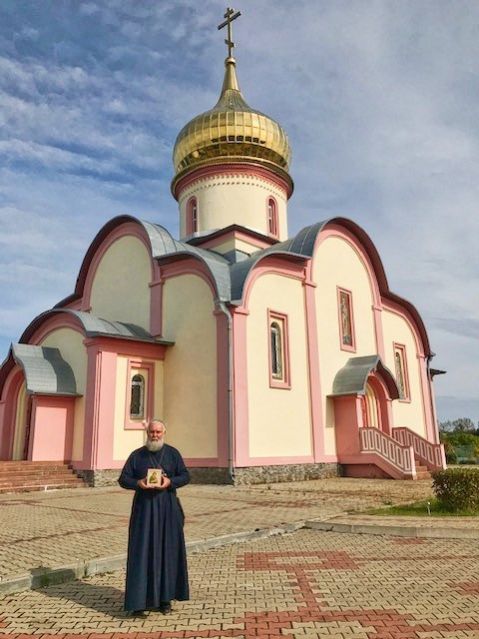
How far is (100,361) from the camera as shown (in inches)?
513

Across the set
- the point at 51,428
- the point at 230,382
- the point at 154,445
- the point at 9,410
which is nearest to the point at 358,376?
the point at 230,382

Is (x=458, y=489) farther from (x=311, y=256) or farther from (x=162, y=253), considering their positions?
(x=162, y=253)

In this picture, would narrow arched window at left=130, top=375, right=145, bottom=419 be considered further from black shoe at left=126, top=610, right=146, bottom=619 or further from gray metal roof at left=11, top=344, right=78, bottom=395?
black shoe at left=126, top=610, right=146, bottom=619

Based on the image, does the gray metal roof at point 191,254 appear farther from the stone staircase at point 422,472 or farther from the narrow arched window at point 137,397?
the stone staircase at point 422,472

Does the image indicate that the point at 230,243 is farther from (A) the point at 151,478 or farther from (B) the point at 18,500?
(A) the point at 151,478

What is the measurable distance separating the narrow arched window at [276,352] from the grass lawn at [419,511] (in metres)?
5.69

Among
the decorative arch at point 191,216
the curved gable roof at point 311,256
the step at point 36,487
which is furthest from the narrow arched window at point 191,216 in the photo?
the step at point 36,487

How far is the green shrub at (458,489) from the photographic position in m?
7.74

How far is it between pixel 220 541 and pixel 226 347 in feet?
22.5

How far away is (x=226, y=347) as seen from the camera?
12641 mm

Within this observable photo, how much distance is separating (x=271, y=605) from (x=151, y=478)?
1.20 metres

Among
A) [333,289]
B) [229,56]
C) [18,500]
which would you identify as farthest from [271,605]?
[229,56]

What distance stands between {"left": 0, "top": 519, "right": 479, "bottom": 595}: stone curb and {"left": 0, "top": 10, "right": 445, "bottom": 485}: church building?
5447 millimetres

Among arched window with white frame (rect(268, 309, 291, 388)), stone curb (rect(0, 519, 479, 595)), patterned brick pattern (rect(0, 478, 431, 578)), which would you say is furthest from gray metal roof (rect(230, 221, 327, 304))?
stone curb (rect(0, 519, 479, 595))
